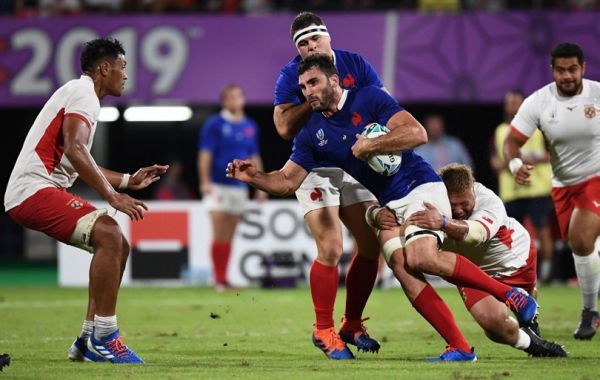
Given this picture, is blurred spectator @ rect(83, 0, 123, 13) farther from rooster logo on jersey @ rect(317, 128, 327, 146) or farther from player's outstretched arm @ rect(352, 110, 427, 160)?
player's outstretched arm @ rect(352, 110, 427, 160)

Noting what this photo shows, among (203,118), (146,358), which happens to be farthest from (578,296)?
(203,118)

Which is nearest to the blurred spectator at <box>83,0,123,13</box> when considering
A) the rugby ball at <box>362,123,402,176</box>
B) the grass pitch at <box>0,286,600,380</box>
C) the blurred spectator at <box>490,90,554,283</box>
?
the grass pitch at <box>0,286,600,380</box>

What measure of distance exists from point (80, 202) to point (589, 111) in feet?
14.3

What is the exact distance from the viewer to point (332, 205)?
8031mm

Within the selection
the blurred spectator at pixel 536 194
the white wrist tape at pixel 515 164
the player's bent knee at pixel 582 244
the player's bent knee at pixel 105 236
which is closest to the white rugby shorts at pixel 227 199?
the blurred spectator at pixel 536 194

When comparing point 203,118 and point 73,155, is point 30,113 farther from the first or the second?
point 73,155

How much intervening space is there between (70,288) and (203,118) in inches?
318

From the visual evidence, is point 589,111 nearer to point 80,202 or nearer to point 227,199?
point 80,202

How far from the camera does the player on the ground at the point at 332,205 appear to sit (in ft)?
26.0

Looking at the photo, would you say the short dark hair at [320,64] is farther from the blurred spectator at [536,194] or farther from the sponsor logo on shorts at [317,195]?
the blurred spectator at [536,194]

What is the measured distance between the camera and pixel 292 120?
7863mm

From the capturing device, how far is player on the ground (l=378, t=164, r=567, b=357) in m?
7.17

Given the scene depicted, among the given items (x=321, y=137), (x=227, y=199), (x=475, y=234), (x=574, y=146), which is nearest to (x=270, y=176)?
(x=321, y=137)

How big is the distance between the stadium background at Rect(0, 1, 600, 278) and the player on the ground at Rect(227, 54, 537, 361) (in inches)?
382
